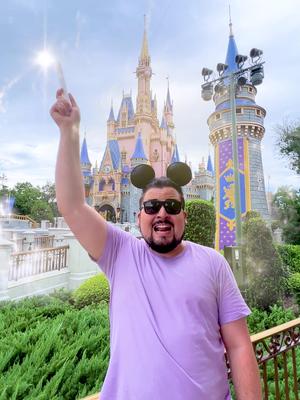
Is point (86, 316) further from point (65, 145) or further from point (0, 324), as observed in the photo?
point (65, 145)

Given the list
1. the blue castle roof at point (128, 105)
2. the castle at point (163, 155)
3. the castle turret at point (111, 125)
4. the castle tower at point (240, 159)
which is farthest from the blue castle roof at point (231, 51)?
the castle turret at point (111, 125)

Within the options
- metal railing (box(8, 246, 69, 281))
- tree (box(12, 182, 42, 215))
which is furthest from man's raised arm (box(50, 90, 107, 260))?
tree (box(12, 182, 42, 215))

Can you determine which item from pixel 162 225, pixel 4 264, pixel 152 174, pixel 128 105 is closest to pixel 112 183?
pixel 128 105

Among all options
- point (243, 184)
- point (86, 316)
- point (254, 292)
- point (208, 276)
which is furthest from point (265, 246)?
point (243, 184)

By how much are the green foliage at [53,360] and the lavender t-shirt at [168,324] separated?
116 cm

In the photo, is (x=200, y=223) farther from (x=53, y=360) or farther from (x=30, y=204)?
(x=30, y=204)

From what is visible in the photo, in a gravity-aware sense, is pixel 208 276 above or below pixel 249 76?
below

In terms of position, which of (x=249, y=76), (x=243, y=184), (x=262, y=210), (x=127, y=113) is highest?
(x=127, y=113)

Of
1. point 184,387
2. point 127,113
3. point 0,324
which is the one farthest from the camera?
point 127,113

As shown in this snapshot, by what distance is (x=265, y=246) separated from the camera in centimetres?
668

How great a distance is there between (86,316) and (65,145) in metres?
3.01

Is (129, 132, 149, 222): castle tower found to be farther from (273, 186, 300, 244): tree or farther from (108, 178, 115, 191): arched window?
(273, 186, 300, 244): tree

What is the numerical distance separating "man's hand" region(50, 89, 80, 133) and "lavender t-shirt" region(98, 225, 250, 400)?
0.52m

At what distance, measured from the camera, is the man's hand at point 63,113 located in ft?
3.68
